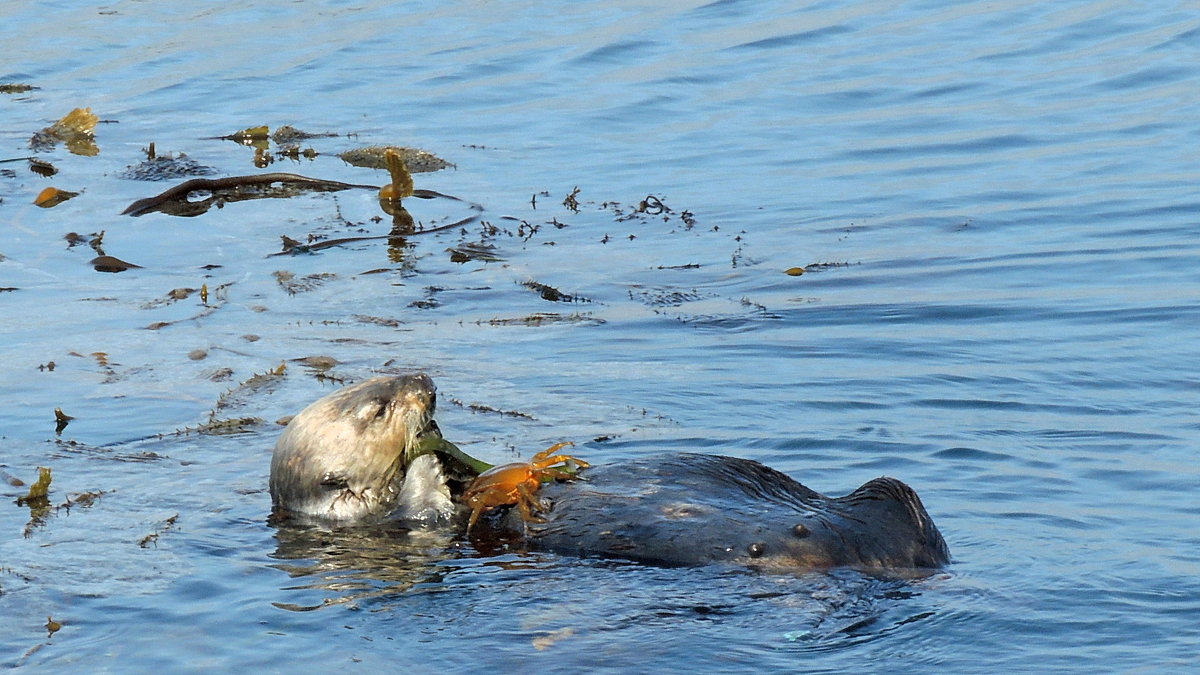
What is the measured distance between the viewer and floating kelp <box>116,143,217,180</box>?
10.6m

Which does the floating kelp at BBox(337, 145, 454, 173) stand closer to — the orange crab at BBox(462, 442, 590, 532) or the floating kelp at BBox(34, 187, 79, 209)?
the floating kelp at BBox(34, 187, 79, 209)

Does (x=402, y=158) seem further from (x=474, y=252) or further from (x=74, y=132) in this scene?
(x=74, y=132)

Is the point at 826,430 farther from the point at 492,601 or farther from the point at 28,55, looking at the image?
the point at 28,55

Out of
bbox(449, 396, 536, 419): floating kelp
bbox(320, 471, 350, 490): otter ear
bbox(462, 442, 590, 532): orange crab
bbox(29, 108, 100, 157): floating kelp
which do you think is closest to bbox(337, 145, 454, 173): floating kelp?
bbox(29, 108, 100, 157): floating kelp

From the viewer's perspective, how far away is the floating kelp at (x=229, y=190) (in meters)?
9.73

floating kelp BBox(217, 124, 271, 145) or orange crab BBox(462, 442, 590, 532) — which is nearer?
orange crab BBox(462, 442, 590, 532)

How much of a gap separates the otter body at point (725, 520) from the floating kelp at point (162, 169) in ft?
22.1

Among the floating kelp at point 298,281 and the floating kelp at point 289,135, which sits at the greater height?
the floating kelp at point 289,135

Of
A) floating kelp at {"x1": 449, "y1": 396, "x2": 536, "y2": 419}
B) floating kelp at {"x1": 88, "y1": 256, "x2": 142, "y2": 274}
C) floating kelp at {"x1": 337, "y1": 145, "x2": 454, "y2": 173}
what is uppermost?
floating kelp at {"x1": 337, "y1": 145, "x2": 454, "y2": 173}

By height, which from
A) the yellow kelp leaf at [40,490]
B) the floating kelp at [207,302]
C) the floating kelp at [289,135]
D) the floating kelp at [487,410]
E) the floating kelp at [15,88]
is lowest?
the floating kelp at [487,410]

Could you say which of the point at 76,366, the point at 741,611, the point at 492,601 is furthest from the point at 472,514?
the point at 76,366

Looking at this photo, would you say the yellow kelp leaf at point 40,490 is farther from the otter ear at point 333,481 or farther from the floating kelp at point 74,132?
the floating kelp at point 74,132

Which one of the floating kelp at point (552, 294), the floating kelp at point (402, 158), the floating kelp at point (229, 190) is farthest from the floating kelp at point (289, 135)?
the floating kelp at point (552, 294)

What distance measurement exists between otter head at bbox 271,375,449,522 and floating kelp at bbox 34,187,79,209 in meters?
5.64
